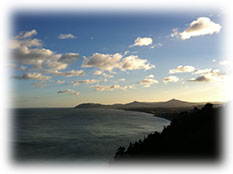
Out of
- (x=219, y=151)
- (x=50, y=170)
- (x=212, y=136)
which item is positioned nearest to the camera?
(x=50, y=170)

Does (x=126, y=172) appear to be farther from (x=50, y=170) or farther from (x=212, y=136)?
(x=212, y=136)

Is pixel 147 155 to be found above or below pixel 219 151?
below

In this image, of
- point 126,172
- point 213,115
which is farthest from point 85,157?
point 126,172

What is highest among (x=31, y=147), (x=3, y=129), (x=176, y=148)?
(x=3, y=129)

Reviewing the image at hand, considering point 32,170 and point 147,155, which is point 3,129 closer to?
point 32,170

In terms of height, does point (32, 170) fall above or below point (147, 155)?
above

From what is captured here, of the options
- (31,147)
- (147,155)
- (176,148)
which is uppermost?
(176,148)

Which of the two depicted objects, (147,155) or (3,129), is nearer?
(3,129)

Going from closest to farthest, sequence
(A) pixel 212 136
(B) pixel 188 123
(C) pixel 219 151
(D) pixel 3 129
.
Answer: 1. (D) pixel 3 129
2. (C) pixel 219 151
3. (A) pixel 212 136
4. (B) pixel 188 123

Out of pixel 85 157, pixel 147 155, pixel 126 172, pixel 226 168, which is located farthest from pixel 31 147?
pixel 226 168
